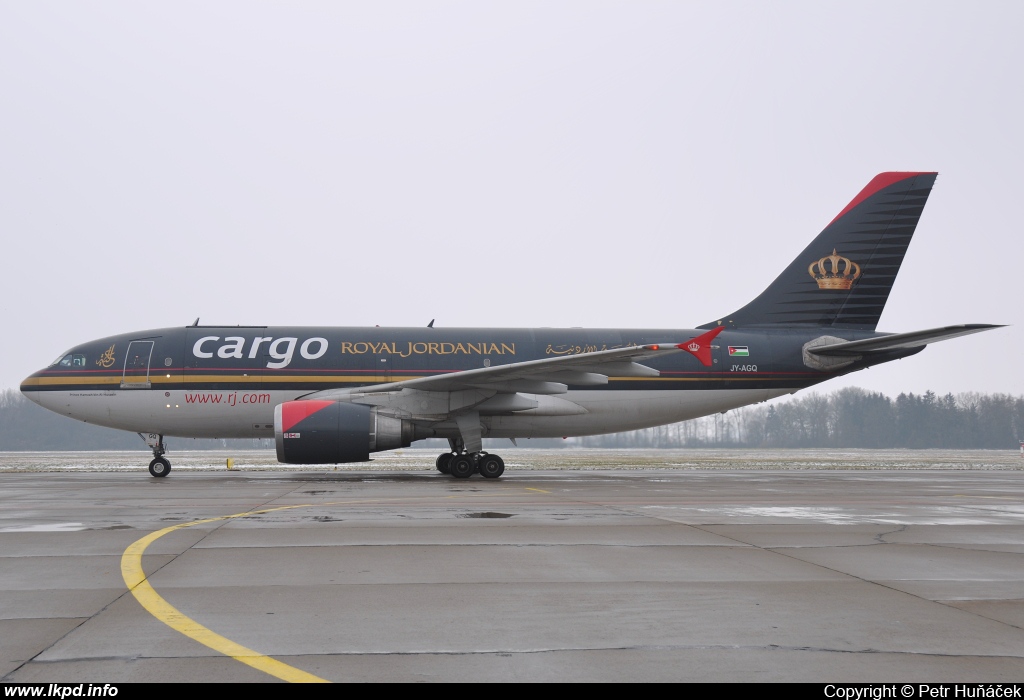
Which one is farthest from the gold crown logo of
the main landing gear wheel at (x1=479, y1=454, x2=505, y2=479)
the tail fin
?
the main landing gear wheel at (x1=479, y1=454, x2=505, y2=479)

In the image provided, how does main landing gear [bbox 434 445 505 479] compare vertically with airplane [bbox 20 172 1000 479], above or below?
below

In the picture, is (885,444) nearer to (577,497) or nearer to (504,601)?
(577,497)

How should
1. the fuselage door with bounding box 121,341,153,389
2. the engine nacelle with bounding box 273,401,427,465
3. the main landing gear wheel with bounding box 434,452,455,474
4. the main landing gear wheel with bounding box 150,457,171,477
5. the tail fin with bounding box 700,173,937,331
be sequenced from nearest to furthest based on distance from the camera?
the engine nacelle with bounding box 273,401,427,465 → the main landing gear wheel with bounding box 150,457,171,477 → the fuselage door with bounding box 121,341,153,389 → the main landing gear wheel with bounding box 434,452,455,474 → the tail fin with bounding box 700,173,937,331

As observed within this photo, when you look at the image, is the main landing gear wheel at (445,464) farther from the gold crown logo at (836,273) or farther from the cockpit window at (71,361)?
the gold crown logo at (836,273)

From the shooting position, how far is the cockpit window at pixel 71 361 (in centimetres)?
1973

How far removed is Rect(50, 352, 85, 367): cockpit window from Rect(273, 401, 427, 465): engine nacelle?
6.28m

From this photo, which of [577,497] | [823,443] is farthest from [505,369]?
[823,443]

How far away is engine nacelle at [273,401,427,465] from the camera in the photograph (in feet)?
54.5

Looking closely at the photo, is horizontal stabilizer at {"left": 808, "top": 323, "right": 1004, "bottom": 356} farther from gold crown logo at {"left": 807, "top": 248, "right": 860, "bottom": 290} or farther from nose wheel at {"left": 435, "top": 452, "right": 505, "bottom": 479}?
nose wheel at {"left": 435, "top": 452, "right": 505, "bottom": 479}

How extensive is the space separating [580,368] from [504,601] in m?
13.0

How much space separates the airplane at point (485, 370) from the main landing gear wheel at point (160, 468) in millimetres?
47

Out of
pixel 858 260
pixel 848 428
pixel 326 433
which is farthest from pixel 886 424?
pixel 326 433

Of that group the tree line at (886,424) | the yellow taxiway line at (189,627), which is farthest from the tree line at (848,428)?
the yellow taxiway line at (189,627)

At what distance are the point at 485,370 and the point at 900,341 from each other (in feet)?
33.9
